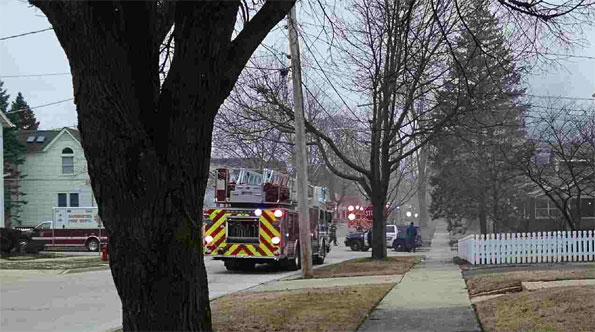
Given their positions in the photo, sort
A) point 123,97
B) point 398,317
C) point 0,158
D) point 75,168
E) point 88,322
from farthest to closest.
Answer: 1. point 75,168
2. point 0,158
3. point 88,322
4. point 398,317
5. point 123,97

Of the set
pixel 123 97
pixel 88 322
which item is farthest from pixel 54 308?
pixel 123 97

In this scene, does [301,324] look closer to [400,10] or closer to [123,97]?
[123,97]

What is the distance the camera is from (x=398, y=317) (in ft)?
30.5

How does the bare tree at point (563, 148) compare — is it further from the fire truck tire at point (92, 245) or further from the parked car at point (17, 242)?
the fire truck tire at point (92, 245)

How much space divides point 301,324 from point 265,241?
42.2ft

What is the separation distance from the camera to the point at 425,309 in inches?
393

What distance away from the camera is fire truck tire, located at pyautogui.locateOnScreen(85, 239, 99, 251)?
40.2 metres

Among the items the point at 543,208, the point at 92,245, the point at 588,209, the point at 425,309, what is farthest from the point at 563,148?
the point at 92,245

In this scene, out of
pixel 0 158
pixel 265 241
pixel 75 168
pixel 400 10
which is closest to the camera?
pixel 400 10

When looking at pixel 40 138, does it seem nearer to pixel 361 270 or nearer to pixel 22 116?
pixel 22 116

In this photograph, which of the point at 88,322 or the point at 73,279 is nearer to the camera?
the point at 88,322

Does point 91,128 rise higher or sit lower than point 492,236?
higher

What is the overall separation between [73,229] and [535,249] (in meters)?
28.7

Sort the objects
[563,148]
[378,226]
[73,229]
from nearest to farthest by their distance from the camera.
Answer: [378,226] < [563,148] < [73,229]
